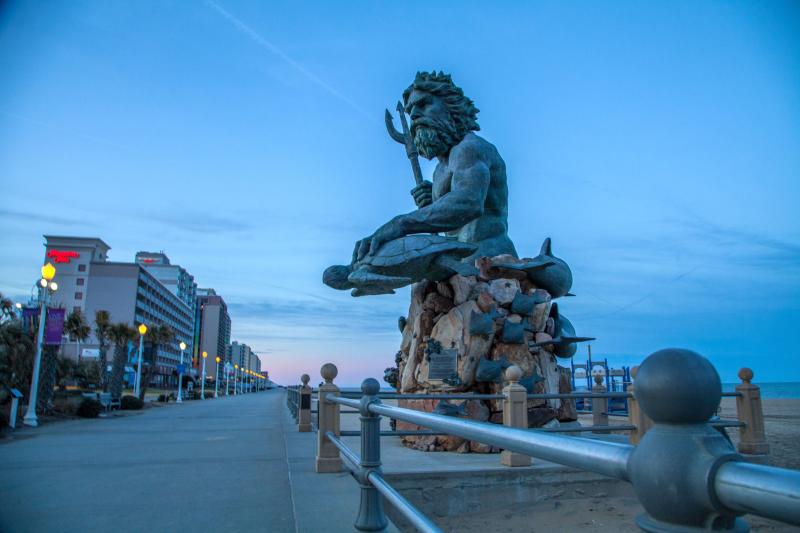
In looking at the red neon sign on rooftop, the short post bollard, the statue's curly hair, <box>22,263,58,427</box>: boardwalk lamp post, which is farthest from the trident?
the red neon sign on rooftop

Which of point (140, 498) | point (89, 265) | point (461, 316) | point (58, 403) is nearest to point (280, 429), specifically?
point (461, 316)

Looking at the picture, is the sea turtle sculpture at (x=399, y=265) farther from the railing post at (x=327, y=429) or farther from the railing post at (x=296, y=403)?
the railing post at (x=296, y=403)

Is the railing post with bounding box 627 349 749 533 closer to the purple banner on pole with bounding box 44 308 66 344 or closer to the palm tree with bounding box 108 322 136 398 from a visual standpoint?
the purple banner on pole with bounding box 44 308 66 344

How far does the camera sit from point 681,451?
0.82m

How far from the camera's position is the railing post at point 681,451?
→ 2.61 feet

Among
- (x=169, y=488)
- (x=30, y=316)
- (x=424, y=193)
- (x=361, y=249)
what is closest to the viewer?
(x=169, y=488)

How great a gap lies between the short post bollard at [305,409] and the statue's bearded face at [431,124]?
21.4 ft

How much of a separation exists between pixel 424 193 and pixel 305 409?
6186 millimetres

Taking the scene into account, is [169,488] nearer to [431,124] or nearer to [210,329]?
[431,124]

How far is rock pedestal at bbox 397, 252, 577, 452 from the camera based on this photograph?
25.3ft

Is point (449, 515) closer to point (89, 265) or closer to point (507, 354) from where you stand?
point (507, 354)

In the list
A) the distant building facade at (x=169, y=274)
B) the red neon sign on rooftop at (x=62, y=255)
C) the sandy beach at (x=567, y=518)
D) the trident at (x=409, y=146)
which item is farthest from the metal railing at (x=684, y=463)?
the distant building facade at (x=169, y=274)

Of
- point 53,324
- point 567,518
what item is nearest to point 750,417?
point 567,518

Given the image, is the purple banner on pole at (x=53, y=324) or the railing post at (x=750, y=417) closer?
the railing post at (x=750, y=417)
